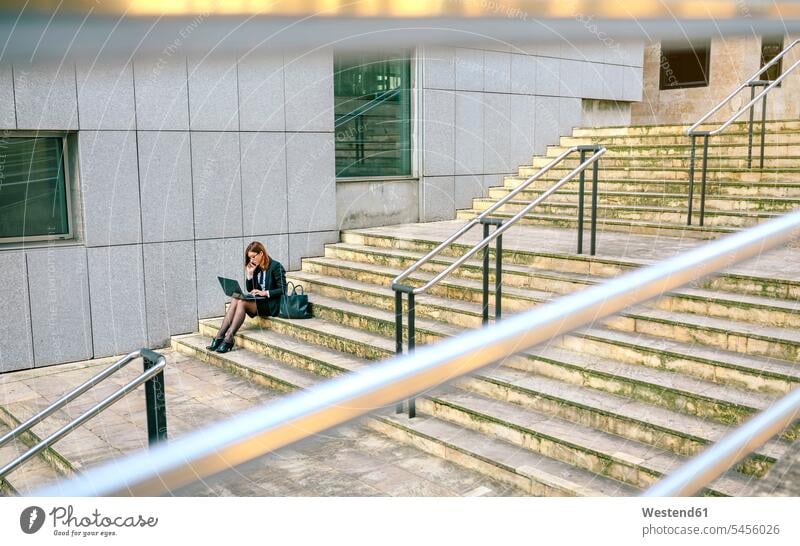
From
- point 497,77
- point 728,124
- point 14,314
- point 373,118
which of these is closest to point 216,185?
point 14,314

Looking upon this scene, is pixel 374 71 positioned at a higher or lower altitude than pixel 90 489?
higher

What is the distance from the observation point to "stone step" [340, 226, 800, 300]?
3.88 meters

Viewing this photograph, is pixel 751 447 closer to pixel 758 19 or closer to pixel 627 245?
pixel 758 19

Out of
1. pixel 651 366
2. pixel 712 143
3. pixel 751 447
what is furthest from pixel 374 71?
pixel 751 447

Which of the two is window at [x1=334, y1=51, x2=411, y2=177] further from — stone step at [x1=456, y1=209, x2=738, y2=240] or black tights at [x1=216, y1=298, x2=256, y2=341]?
black tights at [x1=216, y1=298, x2=256, y2=341]

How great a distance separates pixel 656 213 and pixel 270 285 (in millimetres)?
2967

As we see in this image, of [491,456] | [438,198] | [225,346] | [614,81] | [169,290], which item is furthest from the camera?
[614,81]

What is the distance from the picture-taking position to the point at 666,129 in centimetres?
735

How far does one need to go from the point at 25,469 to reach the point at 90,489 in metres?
3.94

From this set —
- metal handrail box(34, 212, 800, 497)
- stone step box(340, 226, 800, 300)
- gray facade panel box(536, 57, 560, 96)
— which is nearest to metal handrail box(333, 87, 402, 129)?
stone step box(340, 226, 800, 300)

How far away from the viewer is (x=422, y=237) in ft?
20.7

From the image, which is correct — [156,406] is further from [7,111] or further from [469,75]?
[469,75]

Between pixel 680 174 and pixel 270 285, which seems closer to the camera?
pixel 270 285
